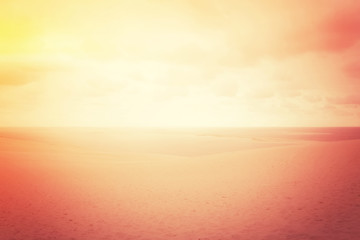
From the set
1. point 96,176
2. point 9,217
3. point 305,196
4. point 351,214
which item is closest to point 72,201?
point 9,217

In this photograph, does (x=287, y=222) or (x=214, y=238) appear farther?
(x=287, y=222)

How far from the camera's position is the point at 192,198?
50.1ft

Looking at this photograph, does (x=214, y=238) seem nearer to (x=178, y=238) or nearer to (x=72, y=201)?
(x=178, y=238)

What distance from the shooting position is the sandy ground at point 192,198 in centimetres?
1078

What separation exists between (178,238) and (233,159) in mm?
15817

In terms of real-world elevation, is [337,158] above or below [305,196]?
above

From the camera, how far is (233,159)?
2522cm

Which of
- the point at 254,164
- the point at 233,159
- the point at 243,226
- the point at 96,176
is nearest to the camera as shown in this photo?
the point at 243,226

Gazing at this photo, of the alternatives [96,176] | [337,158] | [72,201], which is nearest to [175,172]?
[96,176]

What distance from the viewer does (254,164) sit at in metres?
22.7

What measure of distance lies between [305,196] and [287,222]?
3.93 m

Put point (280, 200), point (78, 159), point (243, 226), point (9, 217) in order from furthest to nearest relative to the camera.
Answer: point (78, 159) < point (280, 200) < point (9, 217) < point (243, 226)

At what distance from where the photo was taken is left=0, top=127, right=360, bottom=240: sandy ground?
10.8 m

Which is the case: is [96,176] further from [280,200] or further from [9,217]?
[280,200]
